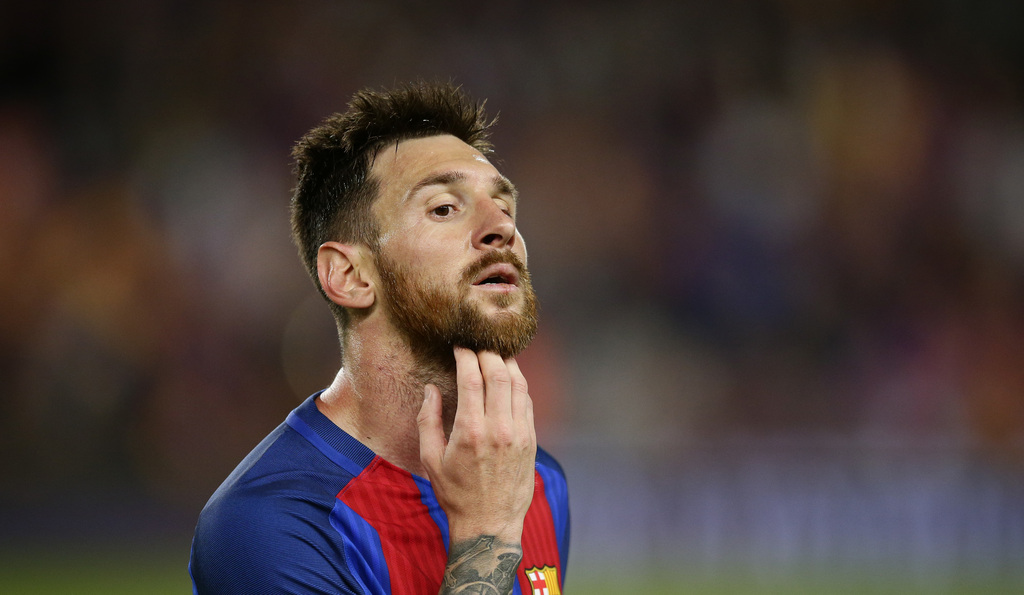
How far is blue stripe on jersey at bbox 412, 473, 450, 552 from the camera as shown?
88.8 inches

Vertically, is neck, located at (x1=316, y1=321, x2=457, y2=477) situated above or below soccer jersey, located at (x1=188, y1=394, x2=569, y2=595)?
above

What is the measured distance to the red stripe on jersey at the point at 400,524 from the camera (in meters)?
2.12

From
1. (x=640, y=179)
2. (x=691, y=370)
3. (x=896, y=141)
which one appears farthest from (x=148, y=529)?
(x=896, y=141)

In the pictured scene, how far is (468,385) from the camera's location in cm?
209

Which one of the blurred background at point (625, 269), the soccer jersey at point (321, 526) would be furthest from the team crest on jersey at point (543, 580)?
the blurred background at point (625, 269)

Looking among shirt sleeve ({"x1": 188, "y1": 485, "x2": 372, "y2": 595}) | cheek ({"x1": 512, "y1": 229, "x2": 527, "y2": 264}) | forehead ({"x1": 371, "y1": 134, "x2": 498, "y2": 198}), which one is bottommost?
shirt sleeve ({"x1": 188, "y1": 485, "x2": 372, "y2": 595})

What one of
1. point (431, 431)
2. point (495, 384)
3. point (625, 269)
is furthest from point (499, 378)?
point (625, 269)

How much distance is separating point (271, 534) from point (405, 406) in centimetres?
55

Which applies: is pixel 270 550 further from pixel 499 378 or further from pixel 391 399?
pixel 499 378

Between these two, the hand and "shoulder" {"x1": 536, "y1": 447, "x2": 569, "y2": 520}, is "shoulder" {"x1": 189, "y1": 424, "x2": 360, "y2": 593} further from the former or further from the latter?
"shoulder" {"x1": 536, "y1": 447, "x2": 569, "y2": 520}

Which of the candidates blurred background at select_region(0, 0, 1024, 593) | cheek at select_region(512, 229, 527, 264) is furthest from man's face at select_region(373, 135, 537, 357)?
blurred background at select_region(0, 0, 1024, 593)

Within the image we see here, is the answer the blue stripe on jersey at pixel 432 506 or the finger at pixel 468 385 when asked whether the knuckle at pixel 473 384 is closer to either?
the finger at pixel 468 385

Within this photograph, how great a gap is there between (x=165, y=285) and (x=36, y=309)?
1479 millimetres

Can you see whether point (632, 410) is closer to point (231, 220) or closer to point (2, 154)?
point (231, 220)
